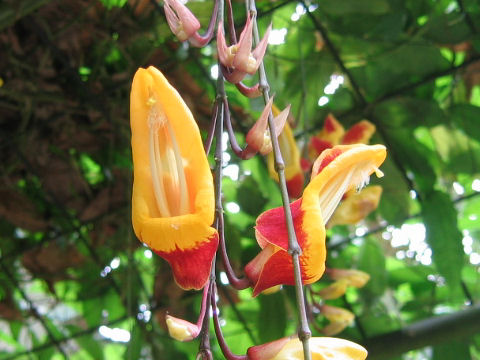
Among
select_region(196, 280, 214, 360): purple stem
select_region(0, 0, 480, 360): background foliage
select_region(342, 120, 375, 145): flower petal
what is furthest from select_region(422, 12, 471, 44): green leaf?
select_region(196, 280, 214, 360): purple stem

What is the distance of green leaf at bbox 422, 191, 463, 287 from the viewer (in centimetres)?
92

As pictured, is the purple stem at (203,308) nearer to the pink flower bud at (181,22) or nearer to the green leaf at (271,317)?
the pink flower bud at (181,22)

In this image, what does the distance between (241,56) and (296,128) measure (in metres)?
0.57

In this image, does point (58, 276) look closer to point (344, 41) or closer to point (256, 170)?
point (256, 170)

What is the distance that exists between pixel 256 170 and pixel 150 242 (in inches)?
26.1

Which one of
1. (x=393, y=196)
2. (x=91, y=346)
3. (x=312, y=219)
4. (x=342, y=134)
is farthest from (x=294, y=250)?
(x=91, y=346)

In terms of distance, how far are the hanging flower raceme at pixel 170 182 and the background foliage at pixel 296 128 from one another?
0.53 m

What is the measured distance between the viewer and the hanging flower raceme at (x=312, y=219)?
1.26 feet

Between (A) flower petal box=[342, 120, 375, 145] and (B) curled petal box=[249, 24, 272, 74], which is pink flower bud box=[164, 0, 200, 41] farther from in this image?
(A) flower petal box=[342, 120, 375, 145]

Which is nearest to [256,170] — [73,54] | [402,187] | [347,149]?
[402,187]

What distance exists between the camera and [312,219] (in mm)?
384

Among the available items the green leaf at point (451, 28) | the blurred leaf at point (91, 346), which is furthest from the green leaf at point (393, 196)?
the blurred leaf at point (91, 346)

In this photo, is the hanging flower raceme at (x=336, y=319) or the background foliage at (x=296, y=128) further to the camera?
the background foliage at (x=296, y=128)

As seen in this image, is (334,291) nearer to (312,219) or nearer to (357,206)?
(357,206)
